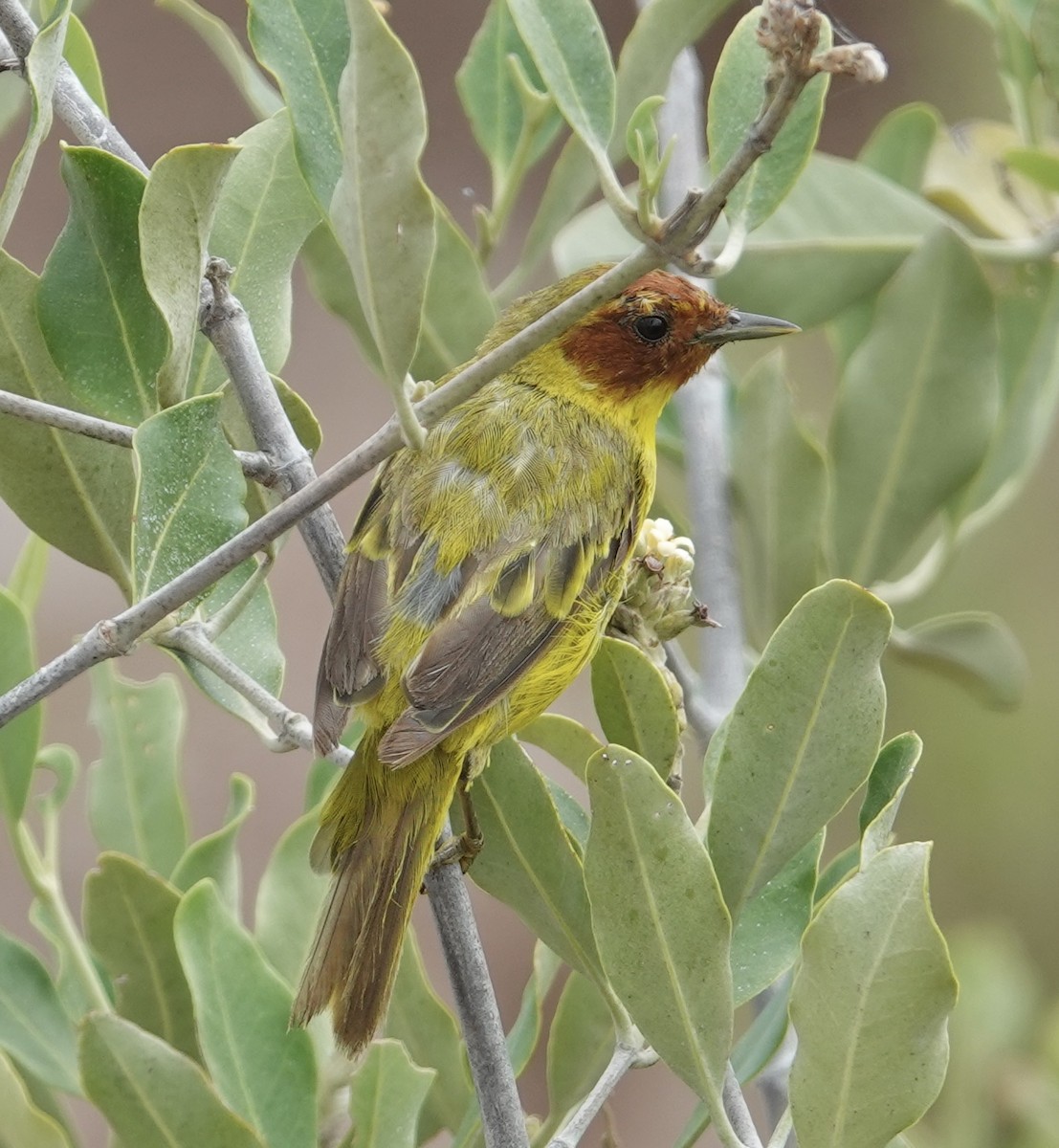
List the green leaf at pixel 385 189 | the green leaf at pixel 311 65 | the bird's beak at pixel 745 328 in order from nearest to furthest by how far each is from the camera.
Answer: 1. the green leaf at pixel 385 189
2. the green leaf at pixel 311 65
3. the bird's beak at pixel 745 328

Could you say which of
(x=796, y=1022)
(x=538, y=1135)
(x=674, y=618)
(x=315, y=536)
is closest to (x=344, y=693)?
(x=315, y=536)

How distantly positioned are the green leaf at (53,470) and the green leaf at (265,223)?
243mm

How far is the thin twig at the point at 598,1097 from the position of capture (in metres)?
1.71

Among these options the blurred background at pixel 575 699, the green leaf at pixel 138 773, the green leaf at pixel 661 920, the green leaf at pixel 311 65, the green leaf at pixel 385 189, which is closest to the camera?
the green leaf at pixel 385 189

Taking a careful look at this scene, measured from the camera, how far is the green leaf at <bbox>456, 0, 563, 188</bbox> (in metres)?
2.77

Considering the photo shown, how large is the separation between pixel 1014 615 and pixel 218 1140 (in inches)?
186

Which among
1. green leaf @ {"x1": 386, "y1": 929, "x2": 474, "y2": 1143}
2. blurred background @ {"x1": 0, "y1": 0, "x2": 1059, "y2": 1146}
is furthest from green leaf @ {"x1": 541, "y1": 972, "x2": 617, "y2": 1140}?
blurred background @ {"x1": 0, "y1": 0, "x2": 1059, "y2": 1146}

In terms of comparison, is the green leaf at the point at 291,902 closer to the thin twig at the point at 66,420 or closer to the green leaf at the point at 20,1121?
the green leaf at the point at 20,1121

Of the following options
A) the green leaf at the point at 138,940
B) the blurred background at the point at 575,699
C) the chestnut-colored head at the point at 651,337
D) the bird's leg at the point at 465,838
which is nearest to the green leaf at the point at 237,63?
the chestnut-colored head at the point at 651,337

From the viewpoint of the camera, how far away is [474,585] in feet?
8.16

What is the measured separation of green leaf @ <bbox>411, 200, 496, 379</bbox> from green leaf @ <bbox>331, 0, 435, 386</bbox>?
0.99m

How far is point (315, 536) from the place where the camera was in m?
2.06

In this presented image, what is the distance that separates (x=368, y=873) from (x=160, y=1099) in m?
0.50

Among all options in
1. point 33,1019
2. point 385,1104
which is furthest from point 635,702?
point 33,1019
